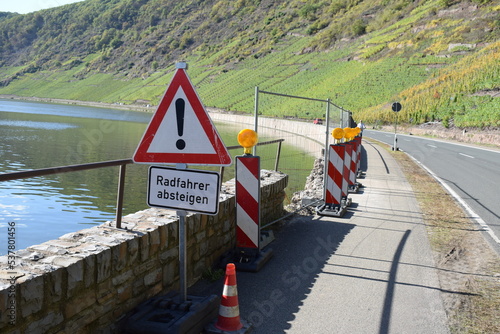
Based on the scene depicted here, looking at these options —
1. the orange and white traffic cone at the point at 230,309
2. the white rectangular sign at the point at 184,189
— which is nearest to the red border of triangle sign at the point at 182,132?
the white rectangular sign at the point at 184,189

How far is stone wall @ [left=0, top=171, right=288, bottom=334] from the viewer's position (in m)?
3.23

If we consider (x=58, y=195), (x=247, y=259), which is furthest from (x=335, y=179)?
(x=58, y=195)

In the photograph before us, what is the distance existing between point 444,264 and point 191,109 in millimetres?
4332

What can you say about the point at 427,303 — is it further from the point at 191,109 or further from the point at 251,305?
the point at 191,109

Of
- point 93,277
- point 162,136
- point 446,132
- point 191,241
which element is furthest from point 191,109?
point 446,132

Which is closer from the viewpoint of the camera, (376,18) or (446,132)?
(446,132)

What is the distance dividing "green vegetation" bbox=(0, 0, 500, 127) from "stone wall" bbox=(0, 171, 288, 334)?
773 cm

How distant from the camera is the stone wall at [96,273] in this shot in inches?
127

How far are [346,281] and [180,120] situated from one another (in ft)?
9.78

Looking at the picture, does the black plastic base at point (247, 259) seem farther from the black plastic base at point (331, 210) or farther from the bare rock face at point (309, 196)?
the bare rock face at point (309, 196)

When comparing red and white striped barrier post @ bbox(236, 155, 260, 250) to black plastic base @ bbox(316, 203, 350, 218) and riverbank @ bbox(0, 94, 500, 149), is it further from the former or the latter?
riverbank @ bbox(0, 94, 500, 149)

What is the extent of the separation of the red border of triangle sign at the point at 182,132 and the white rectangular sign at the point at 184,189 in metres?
0.11

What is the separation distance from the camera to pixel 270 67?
114 metres

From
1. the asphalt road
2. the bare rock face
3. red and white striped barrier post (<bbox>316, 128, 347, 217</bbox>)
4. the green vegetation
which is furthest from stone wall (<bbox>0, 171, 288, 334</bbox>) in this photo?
the green vegetation
